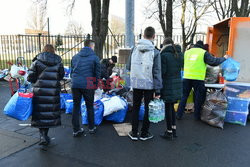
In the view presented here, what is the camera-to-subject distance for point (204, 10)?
1448 centimetres

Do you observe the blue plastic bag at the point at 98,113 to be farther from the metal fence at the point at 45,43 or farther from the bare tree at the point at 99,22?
the metal fence at the point at 45,43

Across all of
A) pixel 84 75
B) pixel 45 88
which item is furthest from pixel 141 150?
pixel 45 88

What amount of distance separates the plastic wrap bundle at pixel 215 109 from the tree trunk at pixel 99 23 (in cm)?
463

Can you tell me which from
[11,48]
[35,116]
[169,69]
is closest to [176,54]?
[169,69]

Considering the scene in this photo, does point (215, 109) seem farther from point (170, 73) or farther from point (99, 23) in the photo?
point (99, 23)

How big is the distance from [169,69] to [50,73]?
1.96 meters

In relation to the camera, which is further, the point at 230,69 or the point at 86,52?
the point at 230,69

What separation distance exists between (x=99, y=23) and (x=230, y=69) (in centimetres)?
538

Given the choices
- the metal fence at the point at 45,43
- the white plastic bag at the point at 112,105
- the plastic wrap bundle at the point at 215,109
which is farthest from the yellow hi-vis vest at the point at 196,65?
the metal fence at the point at 45,43

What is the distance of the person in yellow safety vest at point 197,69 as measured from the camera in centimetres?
464

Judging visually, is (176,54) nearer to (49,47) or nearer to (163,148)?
(163,148)

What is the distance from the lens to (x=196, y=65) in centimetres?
473

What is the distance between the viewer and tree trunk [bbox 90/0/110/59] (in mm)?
8242

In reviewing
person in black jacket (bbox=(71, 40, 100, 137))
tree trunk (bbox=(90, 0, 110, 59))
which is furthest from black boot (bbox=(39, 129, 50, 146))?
tree trunk (bbox=(90, 0, 110, 59))
